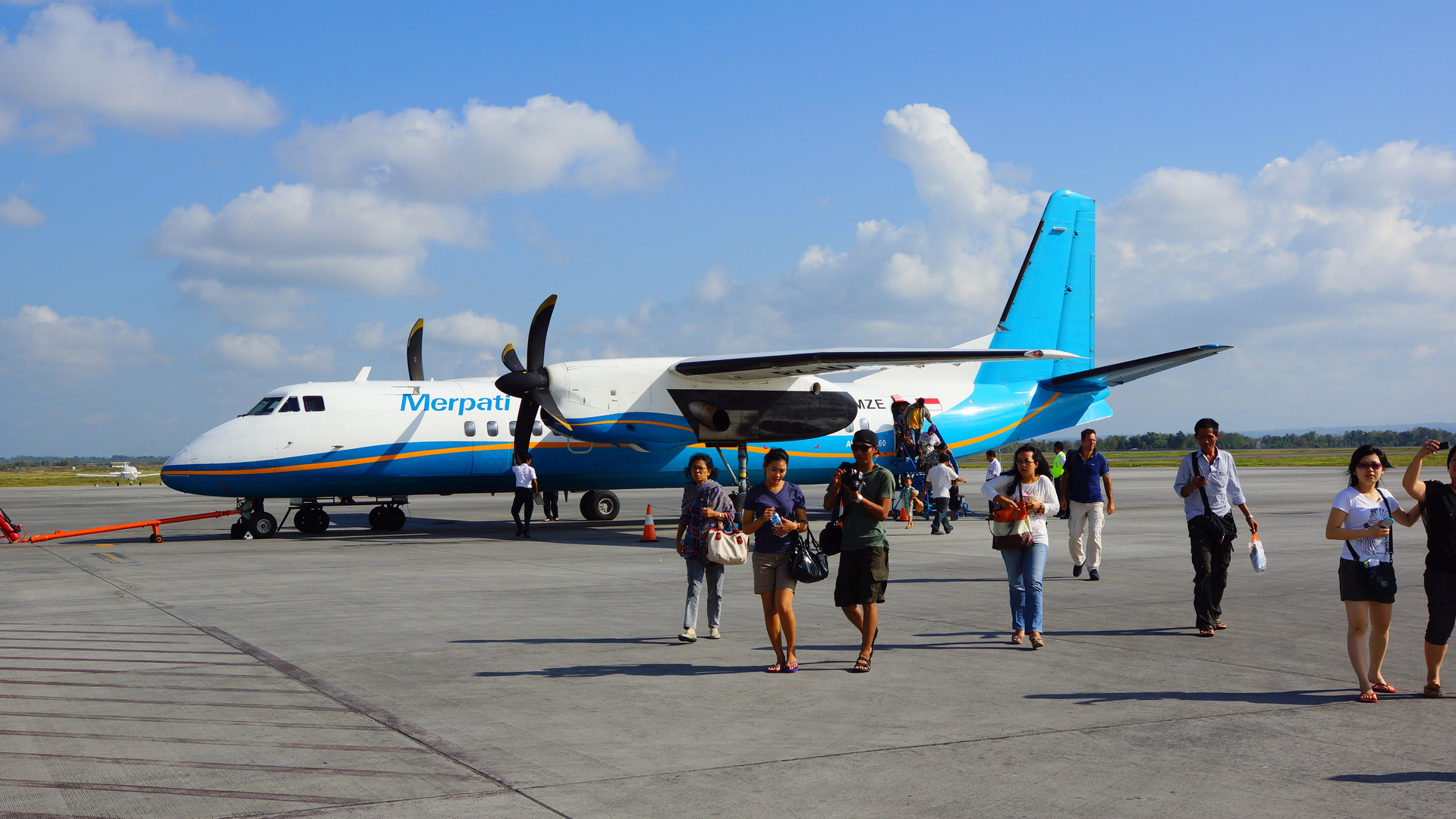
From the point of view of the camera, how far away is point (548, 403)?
801 inches

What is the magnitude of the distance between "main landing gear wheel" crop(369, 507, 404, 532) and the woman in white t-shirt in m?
19.2

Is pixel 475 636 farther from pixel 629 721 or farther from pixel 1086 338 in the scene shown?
pixel 1086 338

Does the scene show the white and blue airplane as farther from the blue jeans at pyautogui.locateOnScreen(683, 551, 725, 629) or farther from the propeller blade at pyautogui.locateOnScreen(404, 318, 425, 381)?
the blue jeans at pyautogui.locateOnScreen(683, 551, 725, 629)

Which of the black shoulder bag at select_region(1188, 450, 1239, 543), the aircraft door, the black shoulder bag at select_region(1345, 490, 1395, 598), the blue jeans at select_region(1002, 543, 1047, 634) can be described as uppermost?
the aircraft door

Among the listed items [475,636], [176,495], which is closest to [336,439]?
[475,636]

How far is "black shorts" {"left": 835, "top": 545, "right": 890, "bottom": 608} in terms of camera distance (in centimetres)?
772

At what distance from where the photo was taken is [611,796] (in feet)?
16.1

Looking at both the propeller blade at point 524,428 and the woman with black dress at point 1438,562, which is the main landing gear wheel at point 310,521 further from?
the woman with black dress at point 1438,562

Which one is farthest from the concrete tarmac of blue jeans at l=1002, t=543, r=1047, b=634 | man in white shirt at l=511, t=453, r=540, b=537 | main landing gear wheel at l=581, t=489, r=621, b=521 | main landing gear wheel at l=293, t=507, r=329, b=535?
main landing gear wheel at l=581, t=489, r=621, b=521

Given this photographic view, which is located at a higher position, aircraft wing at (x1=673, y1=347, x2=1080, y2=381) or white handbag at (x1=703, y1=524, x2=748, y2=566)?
aircraft wing at (x1=673, y1=347, x2=1080, y2=381)

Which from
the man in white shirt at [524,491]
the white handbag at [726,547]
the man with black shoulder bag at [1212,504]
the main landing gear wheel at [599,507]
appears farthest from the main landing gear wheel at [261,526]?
the man with black shoulder bag at [1212,504]

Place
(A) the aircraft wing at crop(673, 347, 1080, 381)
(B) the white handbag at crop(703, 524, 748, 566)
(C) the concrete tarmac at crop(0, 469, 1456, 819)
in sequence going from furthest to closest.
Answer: (A) the aircraft wing at crop(673, 347, 1080, 381), (B) the white handbag at crop(703, 524, 748, 566), (C) the concrete tarmac at crop(0, 469, 1456, 819)

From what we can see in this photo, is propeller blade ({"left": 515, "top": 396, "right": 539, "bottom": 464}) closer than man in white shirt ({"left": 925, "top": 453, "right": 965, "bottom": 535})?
No

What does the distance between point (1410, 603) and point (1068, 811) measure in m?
7.93
